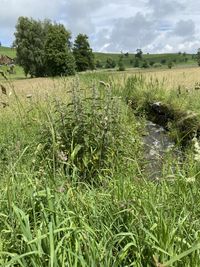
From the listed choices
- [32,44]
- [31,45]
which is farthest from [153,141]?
[32,44]

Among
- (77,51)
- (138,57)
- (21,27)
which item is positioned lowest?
(138,57)

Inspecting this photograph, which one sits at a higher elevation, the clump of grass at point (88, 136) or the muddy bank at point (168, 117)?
the clump of grass at point (88, 136)

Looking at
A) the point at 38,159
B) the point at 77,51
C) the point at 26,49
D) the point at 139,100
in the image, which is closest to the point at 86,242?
the point at 38,159

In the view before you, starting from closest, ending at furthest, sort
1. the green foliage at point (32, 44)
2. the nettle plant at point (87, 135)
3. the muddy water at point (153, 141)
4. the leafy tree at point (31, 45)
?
the nettle plant at point (87, 135) < the muddy water at point (153, 141) < the green foliage at point (32, 44) < the leafy tree at point (31, 45)

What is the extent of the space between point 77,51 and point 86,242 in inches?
3237

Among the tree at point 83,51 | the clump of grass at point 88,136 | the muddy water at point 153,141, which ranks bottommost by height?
the tree at point 83,51

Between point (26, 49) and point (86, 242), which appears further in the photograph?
point (26, 49)

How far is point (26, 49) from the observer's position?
76.1m

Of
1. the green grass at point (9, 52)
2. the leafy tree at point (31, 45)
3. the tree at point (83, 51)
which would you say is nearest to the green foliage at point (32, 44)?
the leafy tree at point (31, 45)

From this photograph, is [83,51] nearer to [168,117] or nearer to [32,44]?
[32,44]

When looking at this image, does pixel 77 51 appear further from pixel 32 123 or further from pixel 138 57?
pixel 138 57

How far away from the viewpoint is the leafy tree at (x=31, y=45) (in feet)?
251

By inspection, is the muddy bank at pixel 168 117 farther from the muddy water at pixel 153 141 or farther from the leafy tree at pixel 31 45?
the leafy tree at pixel 31 45

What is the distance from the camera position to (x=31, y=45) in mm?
77562
